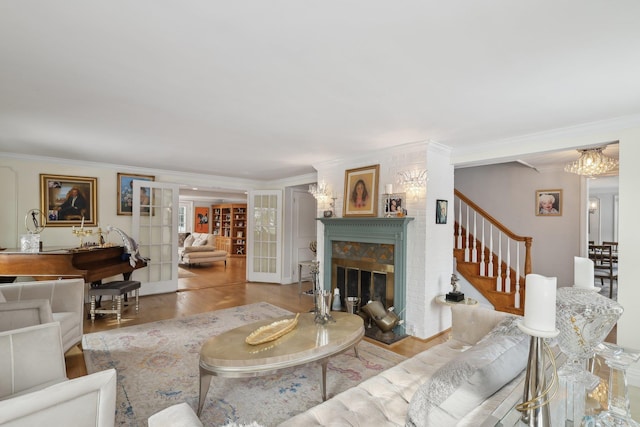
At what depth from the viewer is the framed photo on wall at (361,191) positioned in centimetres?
430

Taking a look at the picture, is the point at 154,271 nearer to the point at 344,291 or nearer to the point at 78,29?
the point at 344,291

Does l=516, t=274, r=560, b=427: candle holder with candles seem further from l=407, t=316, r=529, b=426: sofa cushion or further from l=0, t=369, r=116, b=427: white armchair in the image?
l=0, t=369, r=116, b=427: white armchair

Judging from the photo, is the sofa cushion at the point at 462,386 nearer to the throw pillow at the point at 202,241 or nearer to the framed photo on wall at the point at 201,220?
the throw pillow at the point at 202,241

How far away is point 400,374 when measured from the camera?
6.55 ft

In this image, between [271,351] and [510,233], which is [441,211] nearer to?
[510,233]

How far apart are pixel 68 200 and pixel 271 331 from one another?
182 inches

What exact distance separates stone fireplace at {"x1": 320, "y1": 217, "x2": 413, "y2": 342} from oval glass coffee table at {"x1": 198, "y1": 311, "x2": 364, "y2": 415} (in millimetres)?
1335

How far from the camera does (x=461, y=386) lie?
127cm

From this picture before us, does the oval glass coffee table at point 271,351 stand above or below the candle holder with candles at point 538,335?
below

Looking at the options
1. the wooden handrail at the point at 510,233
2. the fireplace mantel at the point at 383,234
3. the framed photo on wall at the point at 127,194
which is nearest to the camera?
the fireplace mantel at the point at 383,234

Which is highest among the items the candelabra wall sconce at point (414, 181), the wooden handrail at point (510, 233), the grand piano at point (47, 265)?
the candelabra wall sconce at point (414, 181)

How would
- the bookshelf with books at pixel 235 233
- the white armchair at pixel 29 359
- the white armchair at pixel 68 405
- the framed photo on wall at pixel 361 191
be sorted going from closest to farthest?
the white armchair at pixel 68 405 < the white armchair at pixel 29 359 < the framed photo on wall at pixel 361 191 < the bookshelf with books at pixel 235 233

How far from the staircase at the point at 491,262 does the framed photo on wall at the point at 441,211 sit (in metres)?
0.92

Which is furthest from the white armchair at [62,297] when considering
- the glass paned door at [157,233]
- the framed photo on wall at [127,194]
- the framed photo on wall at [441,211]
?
the framed photo on wall at [441,211]
